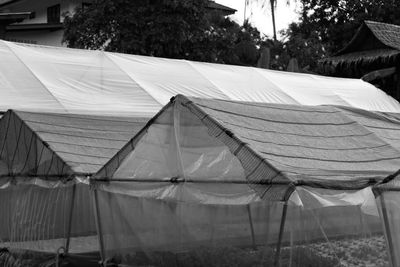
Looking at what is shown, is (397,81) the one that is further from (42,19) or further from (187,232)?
(42,19)

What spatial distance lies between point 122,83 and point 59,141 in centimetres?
489

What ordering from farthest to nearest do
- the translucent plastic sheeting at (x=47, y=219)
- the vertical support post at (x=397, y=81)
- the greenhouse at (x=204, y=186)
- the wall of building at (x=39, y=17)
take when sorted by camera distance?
the wall of building at (x=39, y=17) < the vertical support post at (x=397, y=81) < the translucent plastic sheeting at (x=47, y=219) < the greenhouse at (x=204, y=186)

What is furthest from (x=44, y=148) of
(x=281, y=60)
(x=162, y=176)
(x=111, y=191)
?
(x=281, y=60)

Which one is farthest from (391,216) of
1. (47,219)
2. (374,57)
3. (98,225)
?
(374,57)

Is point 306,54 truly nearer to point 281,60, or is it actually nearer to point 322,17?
point 281,60

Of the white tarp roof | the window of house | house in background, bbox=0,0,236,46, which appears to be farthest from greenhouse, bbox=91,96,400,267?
the window of house

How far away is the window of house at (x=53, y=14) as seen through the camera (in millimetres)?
31997

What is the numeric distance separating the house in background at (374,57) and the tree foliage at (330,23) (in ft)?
26.2

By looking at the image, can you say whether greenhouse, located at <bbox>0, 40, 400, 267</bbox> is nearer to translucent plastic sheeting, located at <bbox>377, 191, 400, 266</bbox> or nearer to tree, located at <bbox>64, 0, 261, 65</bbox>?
translucent plastic sheeting, located at <bbox>377, 191, 400, 266</bbox>

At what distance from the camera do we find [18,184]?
10.7 meters

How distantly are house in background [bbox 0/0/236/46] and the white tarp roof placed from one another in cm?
1194

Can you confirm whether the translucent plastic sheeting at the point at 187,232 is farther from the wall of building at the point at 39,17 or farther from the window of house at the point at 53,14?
the window of house at the point at 53,14

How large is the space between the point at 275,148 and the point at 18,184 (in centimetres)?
529

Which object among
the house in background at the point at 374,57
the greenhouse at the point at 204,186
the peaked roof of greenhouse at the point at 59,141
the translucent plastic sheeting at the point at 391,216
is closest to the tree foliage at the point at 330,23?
the house in background at the point at 374,57
